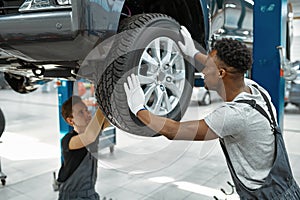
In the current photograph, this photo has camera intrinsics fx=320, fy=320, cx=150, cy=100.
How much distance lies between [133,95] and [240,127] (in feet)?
1.58

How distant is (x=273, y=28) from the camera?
1.81 m

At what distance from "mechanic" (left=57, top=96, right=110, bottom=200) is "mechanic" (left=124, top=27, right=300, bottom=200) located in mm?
622

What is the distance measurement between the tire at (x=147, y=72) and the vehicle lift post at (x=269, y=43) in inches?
16.2

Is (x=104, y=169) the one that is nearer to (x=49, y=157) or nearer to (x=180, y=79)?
(x=49, y=157)

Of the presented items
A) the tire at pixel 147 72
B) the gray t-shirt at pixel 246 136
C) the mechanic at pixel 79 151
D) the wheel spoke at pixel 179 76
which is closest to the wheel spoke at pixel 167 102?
the tire at pixel 147 72

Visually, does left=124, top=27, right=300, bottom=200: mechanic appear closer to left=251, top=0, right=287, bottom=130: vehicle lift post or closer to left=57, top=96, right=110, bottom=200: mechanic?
left=251, top=0, right=287, bottom=130: vehicle lift post

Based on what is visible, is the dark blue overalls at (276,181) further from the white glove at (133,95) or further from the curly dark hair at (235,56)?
the white glove at (133,95)

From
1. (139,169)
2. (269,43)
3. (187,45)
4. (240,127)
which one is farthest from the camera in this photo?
(139,169)

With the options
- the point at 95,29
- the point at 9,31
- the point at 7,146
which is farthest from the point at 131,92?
the point at 7,146

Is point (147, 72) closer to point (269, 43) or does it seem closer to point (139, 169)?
point (269, 43)

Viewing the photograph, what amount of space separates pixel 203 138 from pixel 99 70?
1.89 feet

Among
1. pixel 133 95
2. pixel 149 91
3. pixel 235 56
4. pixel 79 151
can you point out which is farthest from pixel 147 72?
pixel 79 151

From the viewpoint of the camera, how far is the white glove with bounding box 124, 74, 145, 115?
1.43 meters

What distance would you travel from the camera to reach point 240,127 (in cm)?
134
